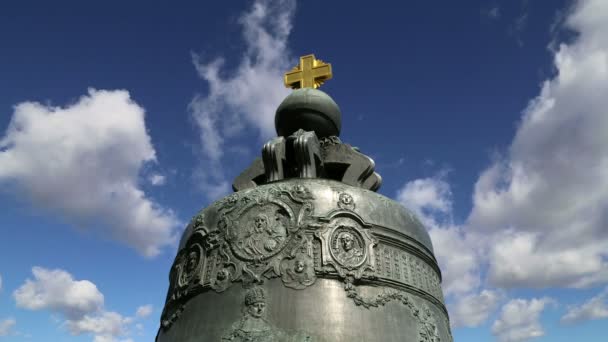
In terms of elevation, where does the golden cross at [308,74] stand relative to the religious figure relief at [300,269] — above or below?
above

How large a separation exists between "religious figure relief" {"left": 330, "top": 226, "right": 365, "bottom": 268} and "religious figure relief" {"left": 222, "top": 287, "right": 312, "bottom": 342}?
4.31 ft

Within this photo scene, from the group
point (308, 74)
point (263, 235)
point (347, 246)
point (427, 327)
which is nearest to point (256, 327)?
point (263, 235)

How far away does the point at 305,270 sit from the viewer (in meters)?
7.29

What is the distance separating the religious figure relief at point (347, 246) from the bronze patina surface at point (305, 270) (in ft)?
0.06

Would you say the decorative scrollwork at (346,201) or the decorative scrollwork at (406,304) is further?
the decorative scrollwork at (346,201)

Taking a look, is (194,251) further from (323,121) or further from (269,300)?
(323,121)

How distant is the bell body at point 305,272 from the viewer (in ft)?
22.7

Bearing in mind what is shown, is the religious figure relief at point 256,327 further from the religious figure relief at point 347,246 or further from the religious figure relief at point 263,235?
the religious figure relief at point 347,246

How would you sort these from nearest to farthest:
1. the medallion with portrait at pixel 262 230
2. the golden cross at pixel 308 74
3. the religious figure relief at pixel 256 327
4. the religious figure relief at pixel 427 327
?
the religious figure relief at pixel 256 327, the religious figure relief at pixel 427 327, the medallion with portrait at pixel 262 230, the golden cross at pixel 308 74

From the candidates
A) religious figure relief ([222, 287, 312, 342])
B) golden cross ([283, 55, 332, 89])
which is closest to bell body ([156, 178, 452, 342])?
religious figure relief ([222, 287, 312, 342])

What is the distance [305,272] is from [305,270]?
1.4 inches

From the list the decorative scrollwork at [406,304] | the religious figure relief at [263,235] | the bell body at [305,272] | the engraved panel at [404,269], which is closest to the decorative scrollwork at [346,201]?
the bell body at [305,272]

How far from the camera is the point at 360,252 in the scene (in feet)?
25.3

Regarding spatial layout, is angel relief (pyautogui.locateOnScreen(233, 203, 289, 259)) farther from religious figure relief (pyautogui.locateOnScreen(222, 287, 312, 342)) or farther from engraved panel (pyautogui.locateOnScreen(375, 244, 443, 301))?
engraved panel (pyautogui.locateOnScreen(375, 244, 443, 301))
